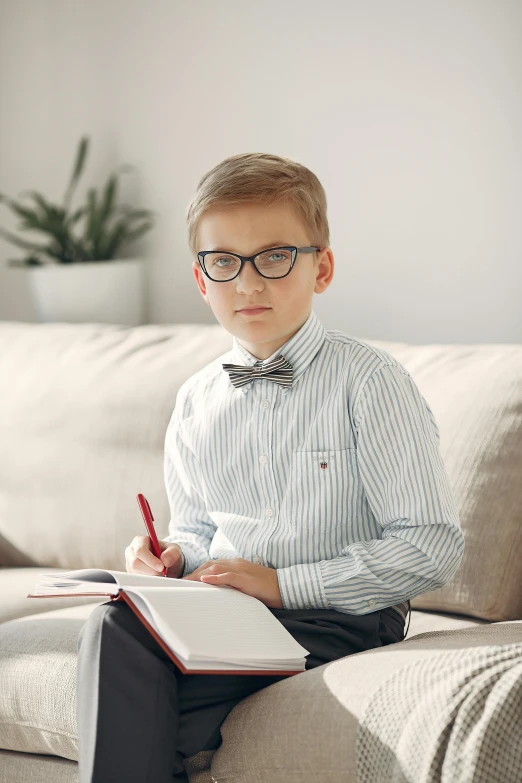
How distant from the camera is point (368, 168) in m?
2.41

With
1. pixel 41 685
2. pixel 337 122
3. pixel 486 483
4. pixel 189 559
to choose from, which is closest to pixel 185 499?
pixel 189 559

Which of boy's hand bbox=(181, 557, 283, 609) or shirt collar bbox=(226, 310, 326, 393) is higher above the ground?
shirt collar bbox=(226, 310, 326, 393)

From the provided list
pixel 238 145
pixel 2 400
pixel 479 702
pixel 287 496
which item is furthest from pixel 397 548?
pixel 238 145

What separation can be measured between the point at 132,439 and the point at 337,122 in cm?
98

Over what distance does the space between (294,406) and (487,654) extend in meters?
0.52

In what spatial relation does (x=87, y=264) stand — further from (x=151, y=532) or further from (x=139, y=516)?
(x=151, y=532)

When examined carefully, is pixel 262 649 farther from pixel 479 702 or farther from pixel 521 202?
pixel 521 202

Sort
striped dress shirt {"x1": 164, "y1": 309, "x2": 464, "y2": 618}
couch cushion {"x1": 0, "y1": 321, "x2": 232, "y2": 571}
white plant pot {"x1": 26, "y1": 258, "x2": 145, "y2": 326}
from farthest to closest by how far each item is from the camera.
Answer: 1. white plant pot {"x1": 26, "y1": 258, "x2": 145, "y2": 326}
2. couch cushion {"x1": 0, "y1": 321, "x2": 232, "y2": 571}
3. striped dress shirt {"x1": 164, "y1": 309, "x2": 464, "y2": 618}

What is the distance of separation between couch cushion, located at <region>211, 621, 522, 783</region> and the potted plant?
1679 mm

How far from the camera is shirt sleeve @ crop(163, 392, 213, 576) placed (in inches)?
63.8

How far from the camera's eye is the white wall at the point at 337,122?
223 cm

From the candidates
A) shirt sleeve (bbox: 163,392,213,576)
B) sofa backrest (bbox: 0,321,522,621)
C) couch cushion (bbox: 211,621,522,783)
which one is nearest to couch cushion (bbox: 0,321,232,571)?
sofa backrest (bbox: 0,321,522,621)

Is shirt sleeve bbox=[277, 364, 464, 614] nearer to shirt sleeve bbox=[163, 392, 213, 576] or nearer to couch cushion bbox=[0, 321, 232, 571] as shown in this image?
shirt sleeve bbox=[163, 392, 213, 576]

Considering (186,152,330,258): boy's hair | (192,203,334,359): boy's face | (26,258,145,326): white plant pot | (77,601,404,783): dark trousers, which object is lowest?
(77,601,404,783): dark trousers
